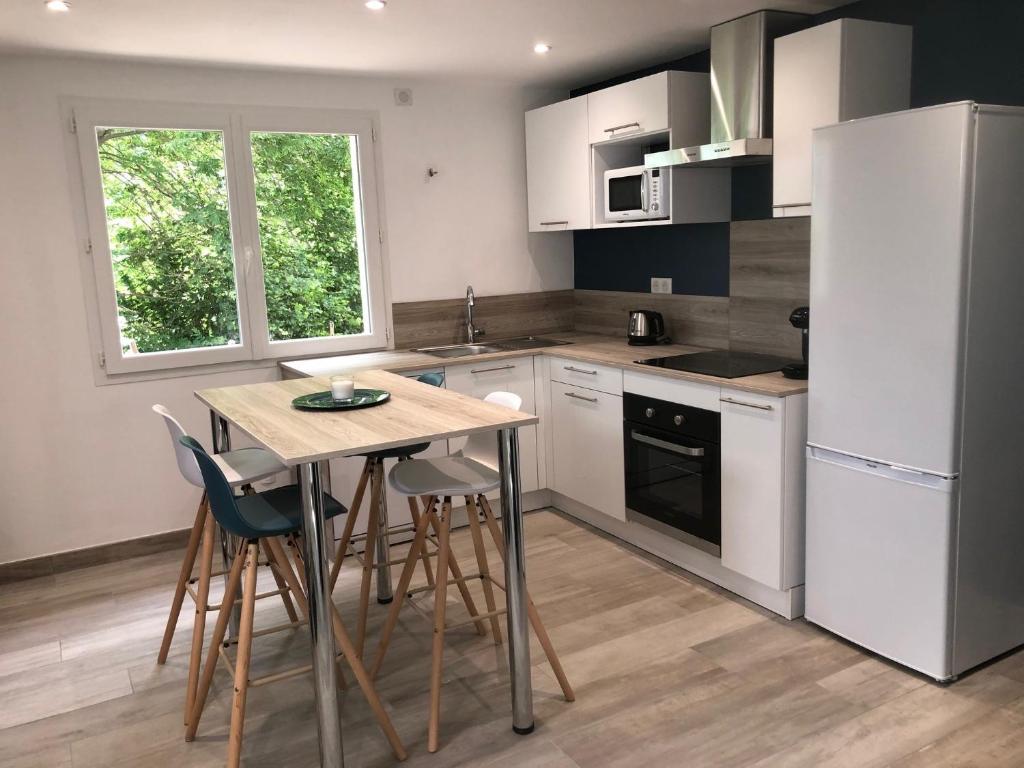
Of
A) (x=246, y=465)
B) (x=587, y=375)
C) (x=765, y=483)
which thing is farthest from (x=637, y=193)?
(x=246, y=465)

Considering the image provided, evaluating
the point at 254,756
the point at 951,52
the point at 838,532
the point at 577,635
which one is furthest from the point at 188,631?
the point at 951,52

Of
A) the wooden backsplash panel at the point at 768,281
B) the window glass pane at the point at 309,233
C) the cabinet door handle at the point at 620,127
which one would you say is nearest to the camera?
the wooden backsplash panel at the point at 768,281

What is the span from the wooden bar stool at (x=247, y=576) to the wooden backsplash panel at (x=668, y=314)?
92.7 inches

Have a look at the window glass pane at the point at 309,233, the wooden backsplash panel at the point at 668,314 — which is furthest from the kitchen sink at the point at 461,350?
the wooden backsplash panel at the point at 668,314

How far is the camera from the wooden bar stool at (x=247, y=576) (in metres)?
2.35

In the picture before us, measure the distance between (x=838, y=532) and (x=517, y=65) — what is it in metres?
2.87

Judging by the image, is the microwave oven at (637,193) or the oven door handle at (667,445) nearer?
the oven door handle at (667,445)

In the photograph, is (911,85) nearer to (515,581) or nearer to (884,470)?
(884,470)

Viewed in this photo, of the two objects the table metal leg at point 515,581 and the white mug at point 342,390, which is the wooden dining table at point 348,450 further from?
the white mug at point 342,390

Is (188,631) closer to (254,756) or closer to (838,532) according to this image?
(254,756)

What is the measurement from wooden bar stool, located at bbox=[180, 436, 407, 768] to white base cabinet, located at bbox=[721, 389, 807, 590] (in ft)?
5.25

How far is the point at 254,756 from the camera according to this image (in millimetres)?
2535

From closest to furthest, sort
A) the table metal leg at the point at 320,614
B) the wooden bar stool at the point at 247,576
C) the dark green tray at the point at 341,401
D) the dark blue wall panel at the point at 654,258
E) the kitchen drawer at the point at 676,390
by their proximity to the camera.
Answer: the table metal leg at the point at 320,614, the wooden bar stool at the point at 247,576, the dark green tray at the point at 341,401, the kitchen drawer at the point at 676,390, the dark blue wall panel at the point at 654,258

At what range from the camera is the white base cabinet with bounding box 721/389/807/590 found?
315 cm
